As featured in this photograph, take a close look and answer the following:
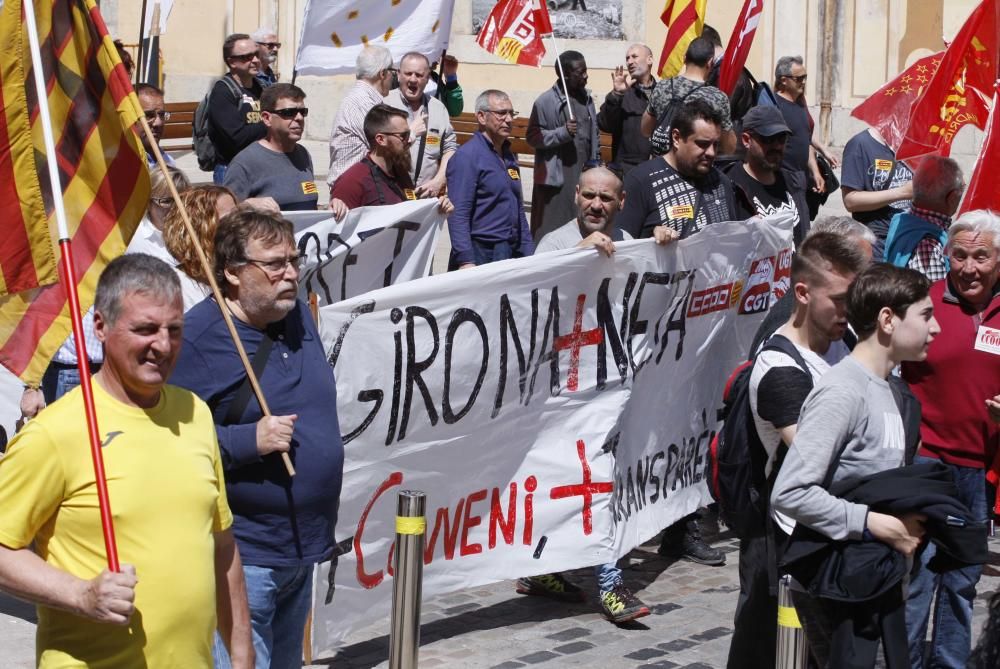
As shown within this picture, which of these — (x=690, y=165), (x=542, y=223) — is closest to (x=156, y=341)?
(x=690, y=165)

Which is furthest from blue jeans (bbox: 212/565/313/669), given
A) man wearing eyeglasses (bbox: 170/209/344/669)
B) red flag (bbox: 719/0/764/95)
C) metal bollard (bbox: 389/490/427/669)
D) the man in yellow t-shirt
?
red flag (bbox: 719/0/764/95)

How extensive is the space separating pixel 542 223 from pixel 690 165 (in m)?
4.80

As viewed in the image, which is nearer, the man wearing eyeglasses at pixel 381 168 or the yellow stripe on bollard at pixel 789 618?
the yellow stripe on bollard at pixel 789 618

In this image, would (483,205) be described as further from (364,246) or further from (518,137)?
(518,137)

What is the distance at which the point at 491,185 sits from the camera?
9.12 m

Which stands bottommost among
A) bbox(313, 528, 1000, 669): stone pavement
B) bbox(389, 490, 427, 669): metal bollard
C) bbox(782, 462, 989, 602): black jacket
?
bbox(313, 528, 1000, 669): stone pavement

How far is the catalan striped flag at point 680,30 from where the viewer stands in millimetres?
12289

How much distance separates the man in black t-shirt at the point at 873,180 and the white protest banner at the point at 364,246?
271 cm

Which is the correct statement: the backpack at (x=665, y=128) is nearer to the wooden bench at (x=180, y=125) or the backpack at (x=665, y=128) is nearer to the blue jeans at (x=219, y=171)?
the blue jeans at (x=219, y=171)

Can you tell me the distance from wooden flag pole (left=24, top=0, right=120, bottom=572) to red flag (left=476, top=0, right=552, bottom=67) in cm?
842

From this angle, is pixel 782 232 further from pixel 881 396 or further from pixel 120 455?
pixel 120 455

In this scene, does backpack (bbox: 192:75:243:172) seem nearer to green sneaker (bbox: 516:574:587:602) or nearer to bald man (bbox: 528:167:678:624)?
bald man (bbox: 528:167:678:624)

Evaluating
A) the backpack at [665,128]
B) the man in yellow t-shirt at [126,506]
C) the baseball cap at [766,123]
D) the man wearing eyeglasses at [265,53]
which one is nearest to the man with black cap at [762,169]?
the baseball cap at [766,123]

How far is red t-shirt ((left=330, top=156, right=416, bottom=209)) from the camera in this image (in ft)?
27.0
